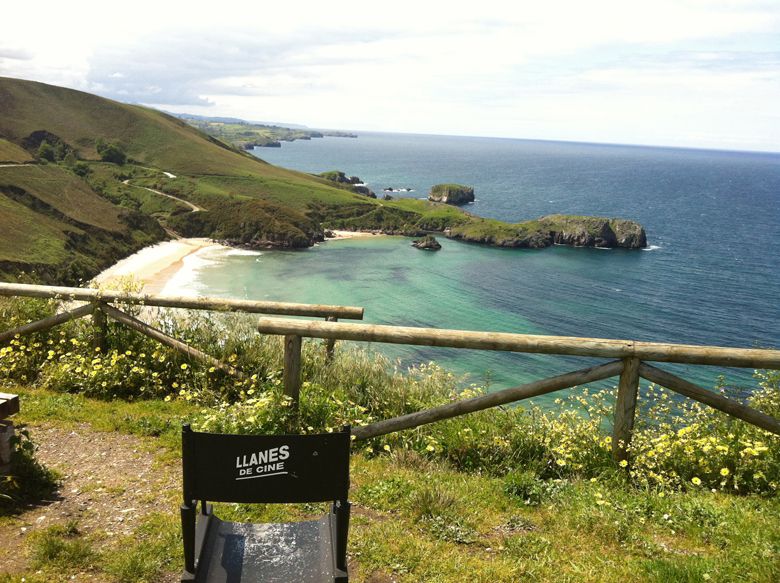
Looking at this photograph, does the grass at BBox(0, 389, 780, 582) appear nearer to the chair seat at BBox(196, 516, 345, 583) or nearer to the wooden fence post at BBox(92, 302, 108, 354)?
the chair seat at BBox(196, 516, 345, 583)

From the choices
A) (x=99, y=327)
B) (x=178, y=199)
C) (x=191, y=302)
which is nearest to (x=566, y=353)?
(x=191, y=302)

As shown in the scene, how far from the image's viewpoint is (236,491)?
3189 mm

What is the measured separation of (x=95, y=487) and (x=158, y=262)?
6221 cm

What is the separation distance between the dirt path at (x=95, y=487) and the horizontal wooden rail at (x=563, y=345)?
2099 millimetres

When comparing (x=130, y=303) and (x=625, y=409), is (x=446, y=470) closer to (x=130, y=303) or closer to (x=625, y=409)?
(x=625, y=409)

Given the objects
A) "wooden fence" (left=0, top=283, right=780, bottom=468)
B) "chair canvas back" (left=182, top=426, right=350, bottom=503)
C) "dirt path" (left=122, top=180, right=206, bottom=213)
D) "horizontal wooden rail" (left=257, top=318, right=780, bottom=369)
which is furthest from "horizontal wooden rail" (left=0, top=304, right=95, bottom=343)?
"dirt path" (left=122, top=180, right=206, bottom=213)

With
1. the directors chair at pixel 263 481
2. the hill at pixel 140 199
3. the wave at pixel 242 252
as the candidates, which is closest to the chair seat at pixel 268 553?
the directors chair at pixel 263 481

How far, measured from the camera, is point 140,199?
9444cm

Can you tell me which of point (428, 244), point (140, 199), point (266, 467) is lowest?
point (428, 244)

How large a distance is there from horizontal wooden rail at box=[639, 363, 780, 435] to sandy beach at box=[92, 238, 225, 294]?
151 feet

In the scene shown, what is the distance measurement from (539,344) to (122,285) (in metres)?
6.17

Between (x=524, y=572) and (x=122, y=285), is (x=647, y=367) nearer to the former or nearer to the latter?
(x=524, y=572)

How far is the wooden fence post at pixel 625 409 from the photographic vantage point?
596 centimetres

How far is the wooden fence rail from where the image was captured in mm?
5824
